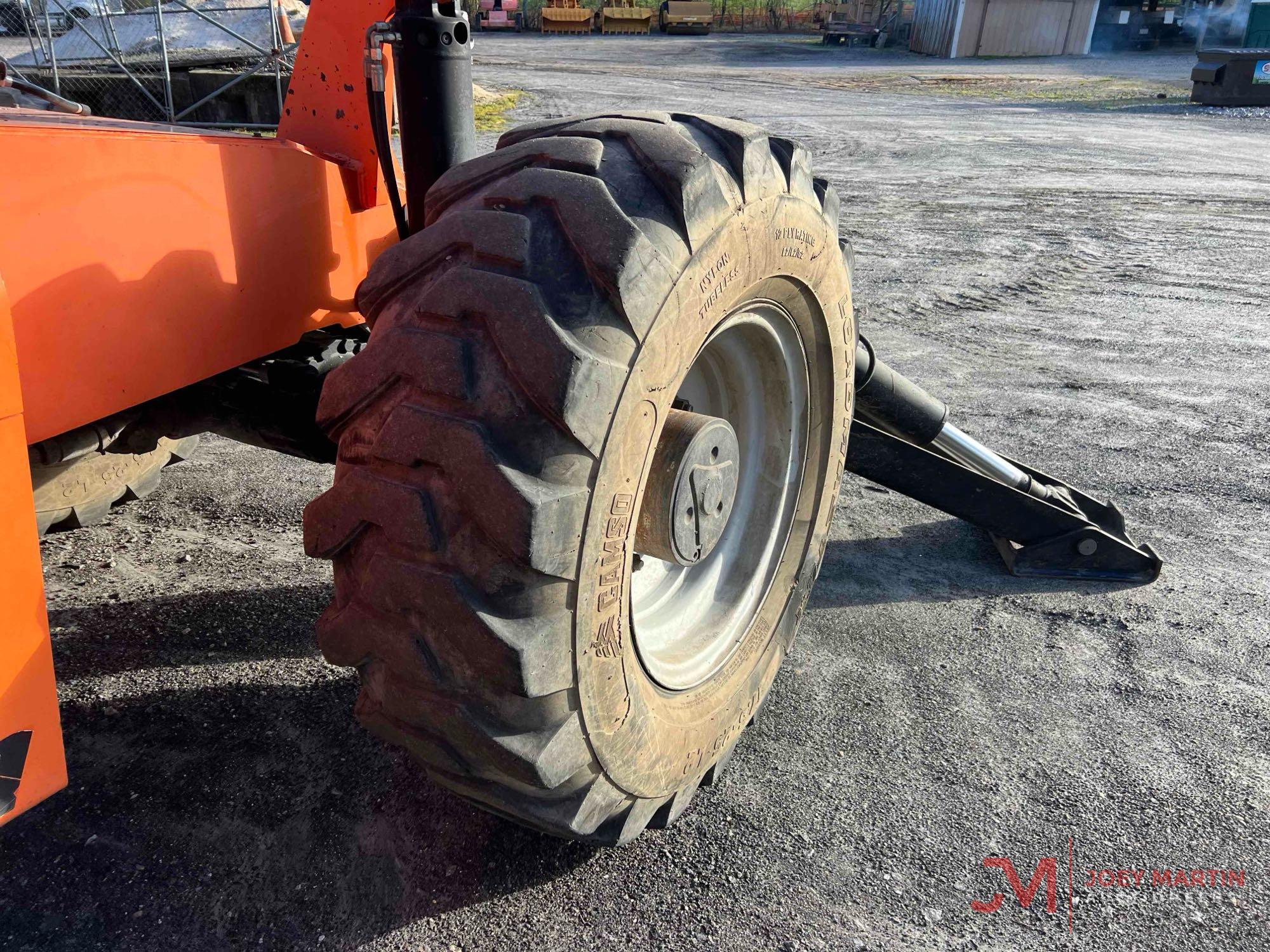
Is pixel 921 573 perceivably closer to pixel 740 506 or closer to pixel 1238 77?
pixel 740 506

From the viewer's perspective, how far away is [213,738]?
8.68ft

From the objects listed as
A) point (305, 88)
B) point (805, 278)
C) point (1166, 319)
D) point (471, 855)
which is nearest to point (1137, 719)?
point (805, 278)

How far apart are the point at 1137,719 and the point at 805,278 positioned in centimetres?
175

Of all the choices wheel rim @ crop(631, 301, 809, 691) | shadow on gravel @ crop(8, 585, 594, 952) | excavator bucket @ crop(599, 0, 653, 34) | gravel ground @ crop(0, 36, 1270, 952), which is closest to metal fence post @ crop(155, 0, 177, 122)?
gravel ground @ crop(0, 36, 1270, 952)

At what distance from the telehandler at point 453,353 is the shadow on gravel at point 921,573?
127 cm

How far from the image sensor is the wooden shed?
33.2 m

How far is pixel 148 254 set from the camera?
5.57 ft

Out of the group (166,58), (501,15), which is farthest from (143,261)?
(501,15)

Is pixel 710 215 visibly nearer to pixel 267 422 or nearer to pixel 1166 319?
pixel 267 422

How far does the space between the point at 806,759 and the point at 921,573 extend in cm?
132

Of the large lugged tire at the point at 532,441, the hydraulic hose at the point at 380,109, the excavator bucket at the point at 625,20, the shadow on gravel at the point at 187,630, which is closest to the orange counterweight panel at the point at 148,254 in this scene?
the hydraulic hose at the point at 380,109

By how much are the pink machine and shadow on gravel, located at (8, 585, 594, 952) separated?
41404mm

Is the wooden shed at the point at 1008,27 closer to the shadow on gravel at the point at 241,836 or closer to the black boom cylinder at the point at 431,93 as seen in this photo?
the black boom cylinder at the point at 431,93

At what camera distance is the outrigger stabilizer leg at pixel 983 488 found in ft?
10.3
